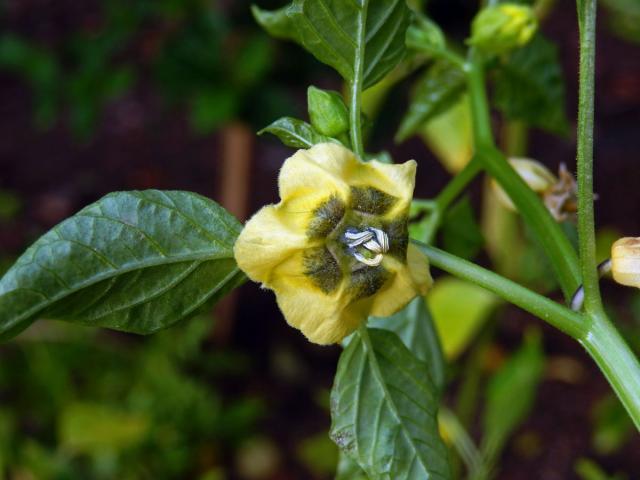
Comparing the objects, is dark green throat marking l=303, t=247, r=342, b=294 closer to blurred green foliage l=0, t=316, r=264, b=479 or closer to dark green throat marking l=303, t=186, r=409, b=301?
dark green throat marking l=303, t=186, r=409, b=301

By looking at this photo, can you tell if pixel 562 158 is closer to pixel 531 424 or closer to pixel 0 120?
pixel 531 424

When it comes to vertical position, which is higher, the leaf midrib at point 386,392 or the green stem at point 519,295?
the green stem at point 519,295

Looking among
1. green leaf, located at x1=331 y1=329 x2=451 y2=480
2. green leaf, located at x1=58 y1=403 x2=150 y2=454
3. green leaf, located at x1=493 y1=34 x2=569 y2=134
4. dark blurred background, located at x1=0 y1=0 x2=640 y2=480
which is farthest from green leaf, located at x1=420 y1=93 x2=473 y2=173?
green leaf, located at x1=331 y1=329 x2=451 y2=480

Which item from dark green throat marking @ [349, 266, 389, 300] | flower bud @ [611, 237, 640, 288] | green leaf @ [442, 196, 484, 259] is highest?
dark green throat marking @ [349, 266, 389, 300]

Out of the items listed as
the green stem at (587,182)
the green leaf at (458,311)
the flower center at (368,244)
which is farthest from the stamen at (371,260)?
the green leaf at (458,311)

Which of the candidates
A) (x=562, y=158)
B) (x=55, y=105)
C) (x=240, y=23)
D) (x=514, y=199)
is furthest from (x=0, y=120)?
(x=514, y=199)

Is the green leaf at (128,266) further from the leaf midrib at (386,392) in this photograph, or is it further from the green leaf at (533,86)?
the green leaf at (533,86)
